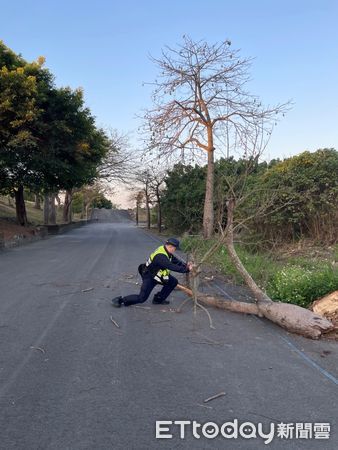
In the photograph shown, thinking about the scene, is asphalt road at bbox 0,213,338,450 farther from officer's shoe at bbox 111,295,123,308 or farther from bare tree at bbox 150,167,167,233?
bare tree at bbox 150,167,167,233

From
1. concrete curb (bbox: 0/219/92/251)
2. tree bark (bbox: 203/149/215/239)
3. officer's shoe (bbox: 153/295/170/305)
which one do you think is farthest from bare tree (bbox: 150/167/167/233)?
officer's shoe (bbox: 153/295/170/305)

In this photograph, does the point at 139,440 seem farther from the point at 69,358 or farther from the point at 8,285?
the point at 8,285

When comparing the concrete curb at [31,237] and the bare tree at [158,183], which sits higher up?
the bare tree at [158,183]

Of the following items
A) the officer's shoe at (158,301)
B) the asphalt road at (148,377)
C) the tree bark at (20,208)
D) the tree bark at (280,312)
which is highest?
the tree bark at (20,208)

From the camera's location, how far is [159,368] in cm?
488

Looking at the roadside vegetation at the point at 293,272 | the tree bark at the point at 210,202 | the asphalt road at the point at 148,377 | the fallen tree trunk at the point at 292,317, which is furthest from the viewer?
the tree bark at the point at 210,202

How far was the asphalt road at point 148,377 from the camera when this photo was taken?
3.49 m

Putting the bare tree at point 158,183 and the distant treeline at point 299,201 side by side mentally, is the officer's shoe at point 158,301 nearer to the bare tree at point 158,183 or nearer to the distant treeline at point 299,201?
the distant treeline at point 299,201

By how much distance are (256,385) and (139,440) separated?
1.53m

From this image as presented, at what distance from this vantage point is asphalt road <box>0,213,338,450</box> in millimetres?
3492

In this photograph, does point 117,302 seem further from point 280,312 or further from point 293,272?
point 293,272

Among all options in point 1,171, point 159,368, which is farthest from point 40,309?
point 1,171

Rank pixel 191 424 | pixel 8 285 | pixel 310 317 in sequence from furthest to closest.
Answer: pixel 8 285, pixel 310 317, pixel 191 424

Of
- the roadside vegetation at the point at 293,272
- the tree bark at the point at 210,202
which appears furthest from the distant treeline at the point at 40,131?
the roadside vegetation at the point at 293,272
